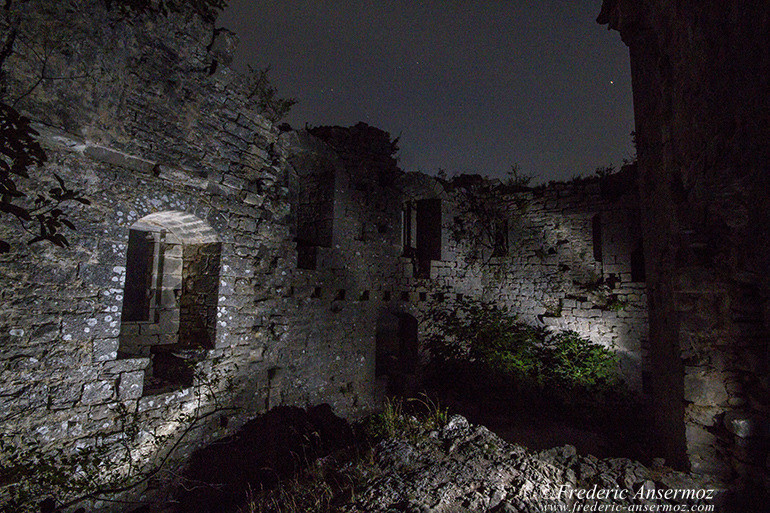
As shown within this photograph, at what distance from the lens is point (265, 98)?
536cm

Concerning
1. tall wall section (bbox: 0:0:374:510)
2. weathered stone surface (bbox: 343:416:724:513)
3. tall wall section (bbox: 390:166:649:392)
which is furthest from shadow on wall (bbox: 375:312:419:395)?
weathered stone surface (bbox: 343:416:724:513)

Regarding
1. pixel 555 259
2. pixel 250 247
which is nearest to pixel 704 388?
pixel 250 247

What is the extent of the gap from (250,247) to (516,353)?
6380 millimetres

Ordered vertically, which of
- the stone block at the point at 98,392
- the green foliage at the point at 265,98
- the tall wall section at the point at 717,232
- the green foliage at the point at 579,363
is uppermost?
the green foliage at the point at 265,98

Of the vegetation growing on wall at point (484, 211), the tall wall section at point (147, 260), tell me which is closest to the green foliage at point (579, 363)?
the vegetation growing on wall at point (484, 211)

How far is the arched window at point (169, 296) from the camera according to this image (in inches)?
181

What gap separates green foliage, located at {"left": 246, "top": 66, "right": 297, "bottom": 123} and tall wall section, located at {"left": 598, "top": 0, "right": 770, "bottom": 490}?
4999 millimetres

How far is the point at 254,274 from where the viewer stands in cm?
520

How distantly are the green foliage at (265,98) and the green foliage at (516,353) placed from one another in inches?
215

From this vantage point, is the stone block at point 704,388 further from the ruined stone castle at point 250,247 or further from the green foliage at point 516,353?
the green foliage at point 516,353

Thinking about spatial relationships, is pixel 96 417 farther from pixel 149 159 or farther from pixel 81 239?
pixel 149 159

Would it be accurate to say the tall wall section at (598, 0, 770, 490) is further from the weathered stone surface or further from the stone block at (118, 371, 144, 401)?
the stone block at (118, 371, 144, 401)

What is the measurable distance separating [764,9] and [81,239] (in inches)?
246

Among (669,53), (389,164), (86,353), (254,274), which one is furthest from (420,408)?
(669,53)
